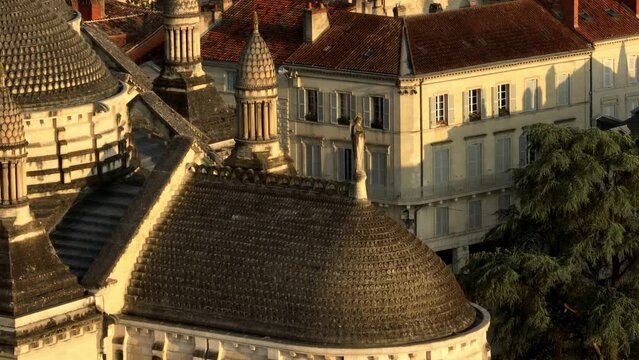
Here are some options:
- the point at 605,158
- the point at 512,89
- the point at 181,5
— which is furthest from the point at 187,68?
the point at 512,89

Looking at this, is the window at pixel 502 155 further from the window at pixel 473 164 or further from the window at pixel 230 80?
the window at pixel 230 80

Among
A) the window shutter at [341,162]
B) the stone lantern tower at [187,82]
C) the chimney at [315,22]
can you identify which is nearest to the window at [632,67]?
the chimney at [315,22]

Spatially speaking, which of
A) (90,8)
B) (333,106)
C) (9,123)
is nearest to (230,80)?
(333,106)

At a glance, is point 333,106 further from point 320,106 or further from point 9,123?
point 9,123

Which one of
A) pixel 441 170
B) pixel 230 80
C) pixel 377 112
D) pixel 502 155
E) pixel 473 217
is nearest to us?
pixel 377 112

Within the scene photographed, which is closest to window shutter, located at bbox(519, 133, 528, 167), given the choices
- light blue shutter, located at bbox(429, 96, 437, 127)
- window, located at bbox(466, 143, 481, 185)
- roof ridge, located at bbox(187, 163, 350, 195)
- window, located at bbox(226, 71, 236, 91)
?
window, located at bbox(466, 143, 481, 185)

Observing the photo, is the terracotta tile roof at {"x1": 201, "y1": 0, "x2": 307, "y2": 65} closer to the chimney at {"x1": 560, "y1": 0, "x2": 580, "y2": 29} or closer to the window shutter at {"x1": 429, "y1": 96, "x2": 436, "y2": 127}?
the window shutter at {"x1": 429, "y1": 96, "x2": 436, "y2": 127}
